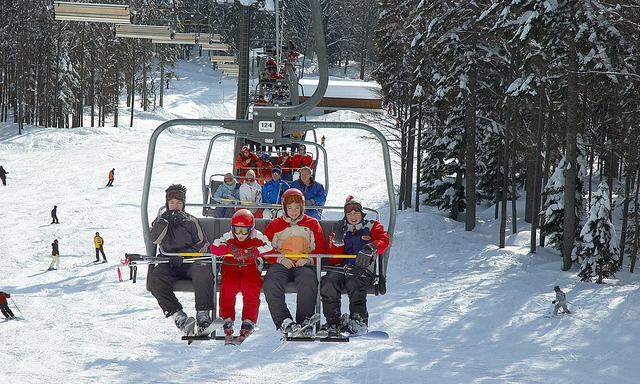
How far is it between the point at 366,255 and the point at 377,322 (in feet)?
42.9

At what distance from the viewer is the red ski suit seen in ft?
28.4

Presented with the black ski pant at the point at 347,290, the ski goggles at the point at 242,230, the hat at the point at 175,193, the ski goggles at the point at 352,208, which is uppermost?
the hat at the point at 175,193

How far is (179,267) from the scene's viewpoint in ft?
30.0

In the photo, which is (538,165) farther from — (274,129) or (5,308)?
(274,129)

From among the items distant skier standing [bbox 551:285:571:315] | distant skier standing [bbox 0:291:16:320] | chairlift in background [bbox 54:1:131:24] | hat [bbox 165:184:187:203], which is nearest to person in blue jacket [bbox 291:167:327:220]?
hat [bbox 165:184:187:203]

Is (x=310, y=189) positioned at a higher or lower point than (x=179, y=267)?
higher

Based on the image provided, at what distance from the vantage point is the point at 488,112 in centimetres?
3528

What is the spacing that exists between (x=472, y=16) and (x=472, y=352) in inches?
556

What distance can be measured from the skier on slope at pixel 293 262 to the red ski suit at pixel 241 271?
15 centimetres

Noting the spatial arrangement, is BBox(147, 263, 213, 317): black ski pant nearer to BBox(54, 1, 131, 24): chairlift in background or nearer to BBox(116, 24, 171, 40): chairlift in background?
BBox(54, 1, 131, 24): chairlift in background

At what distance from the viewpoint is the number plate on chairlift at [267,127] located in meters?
8.16

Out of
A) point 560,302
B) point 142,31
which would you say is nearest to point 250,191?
point 560,302

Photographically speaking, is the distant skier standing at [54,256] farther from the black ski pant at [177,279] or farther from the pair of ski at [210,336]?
the pair of ski at [210,336]

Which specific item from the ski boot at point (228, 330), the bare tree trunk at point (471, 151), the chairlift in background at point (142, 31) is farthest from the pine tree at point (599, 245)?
the ski boot at point (228, 330)
